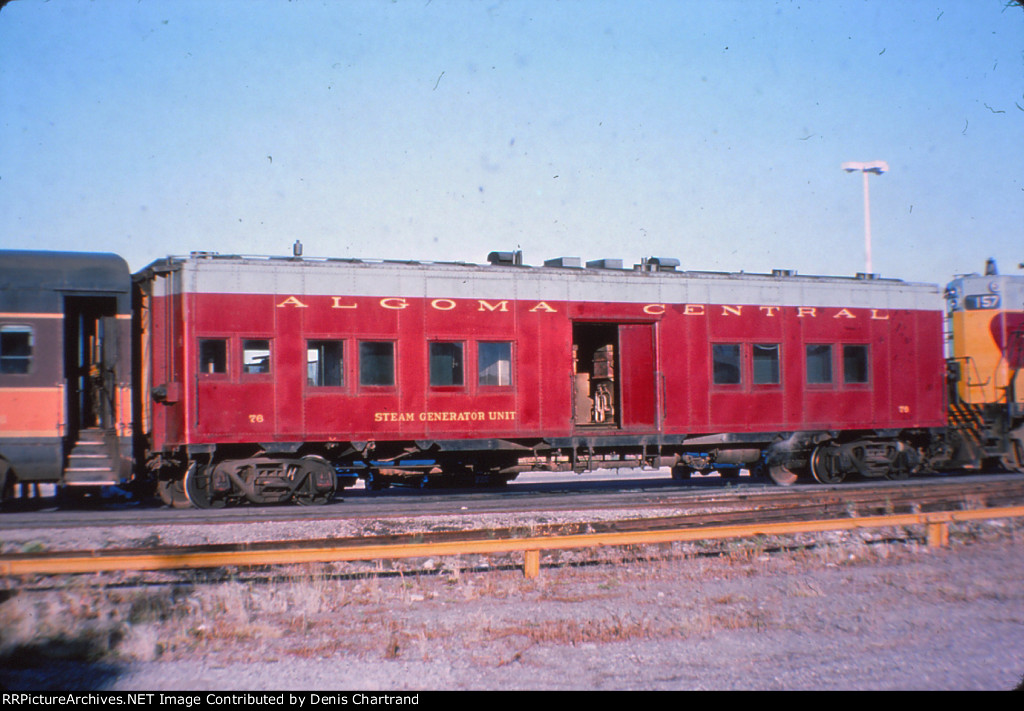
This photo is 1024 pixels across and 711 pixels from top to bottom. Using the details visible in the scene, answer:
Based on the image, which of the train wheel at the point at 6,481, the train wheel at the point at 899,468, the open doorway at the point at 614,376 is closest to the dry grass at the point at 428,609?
the train wheel at the point at 6,481

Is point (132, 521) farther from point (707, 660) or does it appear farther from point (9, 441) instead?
point (707, 660)

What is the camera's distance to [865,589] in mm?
7836

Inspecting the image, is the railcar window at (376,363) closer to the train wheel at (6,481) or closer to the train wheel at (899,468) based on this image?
the train wheel at (6,481)

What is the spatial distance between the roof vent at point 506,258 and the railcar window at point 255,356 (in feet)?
13.7

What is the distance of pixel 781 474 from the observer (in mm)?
15891

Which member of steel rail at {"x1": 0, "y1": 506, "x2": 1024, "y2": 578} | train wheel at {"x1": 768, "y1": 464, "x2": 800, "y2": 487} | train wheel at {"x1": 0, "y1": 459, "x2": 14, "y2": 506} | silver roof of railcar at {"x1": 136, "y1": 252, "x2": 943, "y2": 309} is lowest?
train wheel at {"x1": 768, "y1": 464, "x2": 800, "y2": 487}

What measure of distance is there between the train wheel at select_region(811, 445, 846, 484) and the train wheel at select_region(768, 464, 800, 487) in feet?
1.40

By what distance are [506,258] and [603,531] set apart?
6.13 meters

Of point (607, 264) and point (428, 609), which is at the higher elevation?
point (607, 264)

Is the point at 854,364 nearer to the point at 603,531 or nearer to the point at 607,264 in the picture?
the point at 607,264

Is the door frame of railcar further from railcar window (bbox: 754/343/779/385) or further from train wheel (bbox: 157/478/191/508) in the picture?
train wheel (bbox: 157/478/191/508)

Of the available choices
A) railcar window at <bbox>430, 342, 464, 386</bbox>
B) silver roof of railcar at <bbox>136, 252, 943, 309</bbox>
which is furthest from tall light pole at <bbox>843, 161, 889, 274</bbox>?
railcar window at <bbox>430, 342, 464, 386</bbox>

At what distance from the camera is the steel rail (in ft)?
22.7

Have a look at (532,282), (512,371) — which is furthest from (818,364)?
(512,371)
